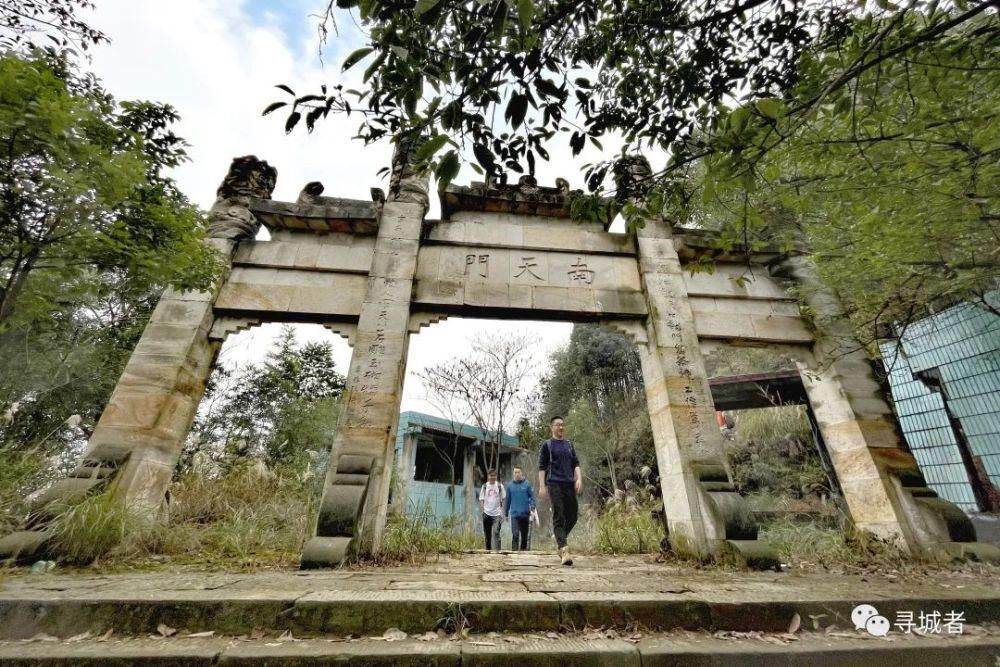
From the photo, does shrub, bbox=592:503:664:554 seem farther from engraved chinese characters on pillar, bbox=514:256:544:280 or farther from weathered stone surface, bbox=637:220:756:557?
engraved chinese characters on pillar, bbox=514:256:544:280

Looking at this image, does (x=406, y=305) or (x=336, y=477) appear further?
(x=406, y=305)

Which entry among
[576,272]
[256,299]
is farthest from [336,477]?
[576,272]

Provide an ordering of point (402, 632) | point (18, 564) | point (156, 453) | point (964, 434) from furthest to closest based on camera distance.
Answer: point (964, 434) → point (156, 453) → point (18, 564) → point (402, 632)

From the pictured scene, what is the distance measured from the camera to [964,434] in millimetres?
6520

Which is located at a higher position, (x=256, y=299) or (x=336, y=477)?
(x=256, y=299)

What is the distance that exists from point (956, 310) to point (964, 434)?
206cm

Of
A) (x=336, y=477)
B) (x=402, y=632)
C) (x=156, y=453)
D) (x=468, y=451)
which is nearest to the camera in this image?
(x=402, y=632)

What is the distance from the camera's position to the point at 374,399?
449cm

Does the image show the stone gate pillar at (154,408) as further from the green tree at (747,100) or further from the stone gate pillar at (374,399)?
the green tree at (747,100)

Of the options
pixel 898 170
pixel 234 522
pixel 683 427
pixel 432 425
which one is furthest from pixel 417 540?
pixel 432 425

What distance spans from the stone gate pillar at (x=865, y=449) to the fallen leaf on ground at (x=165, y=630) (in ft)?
21.4

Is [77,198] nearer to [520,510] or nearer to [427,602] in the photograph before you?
[427,602]

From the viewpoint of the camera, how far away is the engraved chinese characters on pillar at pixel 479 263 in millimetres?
5579

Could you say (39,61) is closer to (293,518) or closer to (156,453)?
(156,453)
